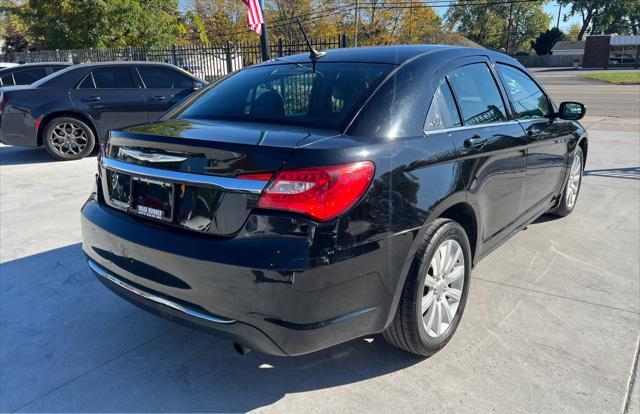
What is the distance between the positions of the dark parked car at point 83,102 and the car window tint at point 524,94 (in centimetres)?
657

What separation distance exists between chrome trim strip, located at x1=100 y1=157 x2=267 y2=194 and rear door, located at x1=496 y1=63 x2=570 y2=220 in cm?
235

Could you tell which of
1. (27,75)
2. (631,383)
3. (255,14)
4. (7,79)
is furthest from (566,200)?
(7,79)

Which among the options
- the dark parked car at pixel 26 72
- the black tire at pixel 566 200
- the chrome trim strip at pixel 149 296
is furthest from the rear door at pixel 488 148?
the dark parked car at pixel 26 72

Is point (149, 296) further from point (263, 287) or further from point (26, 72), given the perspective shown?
point (26, 72)

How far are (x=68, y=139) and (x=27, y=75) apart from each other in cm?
513

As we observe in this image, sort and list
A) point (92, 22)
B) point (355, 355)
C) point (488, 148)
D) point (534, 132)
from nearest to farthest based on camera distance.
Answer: point (355, 355) < point (488, 148) < point (534, 132) < point (92, 22)

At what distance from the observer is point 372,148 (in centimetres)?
231

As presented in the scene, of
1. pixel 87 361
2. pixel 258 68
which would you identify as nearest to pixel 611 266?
pixel 258 68

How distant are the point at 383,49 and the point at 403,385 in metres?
2.05

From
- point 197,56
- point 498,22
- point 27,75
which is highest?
point 498,22

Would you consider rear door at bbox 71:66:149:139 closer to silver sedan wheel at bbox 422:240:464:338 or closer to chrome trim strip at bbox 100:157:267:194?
chrome trim strip at bbox 100:157:267:194

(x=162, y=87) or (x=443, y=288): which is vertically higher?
(x=162, y=87)

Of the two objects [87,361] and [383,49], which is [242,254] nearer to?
[87,361]

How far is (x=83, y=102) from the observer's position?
8703 millimetres
